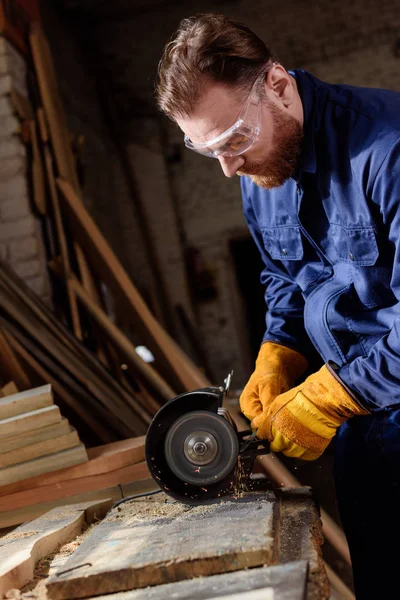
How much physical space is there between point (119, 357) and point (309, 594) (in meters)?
3.27

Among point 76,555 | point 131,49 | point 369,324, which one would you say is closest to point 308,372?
point 369,324

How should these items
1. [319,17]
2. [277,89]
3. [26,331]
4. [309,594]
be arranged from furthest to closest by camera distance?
[319,17]
[26,331]
[277,89]
[309,594]

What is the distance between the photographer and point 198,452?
1889 mm

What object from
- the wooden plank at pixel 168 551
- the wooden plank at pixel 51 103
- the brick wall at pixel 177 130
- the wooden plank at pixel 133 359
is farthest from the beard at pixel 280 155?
the brick wall at pixel 177 130

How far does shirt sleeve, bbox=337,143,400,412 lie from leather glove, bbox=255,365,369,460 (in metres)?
0.05

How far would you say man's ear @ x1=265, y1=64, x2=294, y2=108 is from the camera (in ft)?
6.12

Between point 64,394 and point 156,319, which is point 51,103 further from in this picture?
point 64,394

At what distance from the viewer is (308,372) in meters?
2.44

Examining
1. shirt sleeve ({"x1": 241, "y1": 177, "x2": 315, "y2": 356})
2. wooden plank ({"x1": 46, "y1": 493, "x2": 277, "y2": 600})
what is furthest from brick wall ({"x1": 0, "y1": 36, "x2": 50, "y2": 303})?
wooden plank ({"x1": 46, "y1": 493, "x2": 277, "y2": 600})

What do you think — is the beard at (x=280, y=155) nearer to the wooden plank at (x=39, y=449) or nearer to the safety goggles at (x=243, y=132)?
the safety goggles at (x=243, y=132)

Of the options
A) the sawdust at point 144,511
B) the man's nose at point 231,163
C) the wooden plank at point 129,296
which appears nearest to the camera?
the sawdust at point 144,511

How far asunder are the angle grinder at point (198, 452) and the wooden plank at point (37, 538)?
297 mm

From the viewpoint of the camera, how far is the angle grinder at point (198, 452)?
188cm

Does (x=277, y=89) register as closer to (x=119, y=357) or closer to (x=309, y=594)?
(x=309, y=594)
